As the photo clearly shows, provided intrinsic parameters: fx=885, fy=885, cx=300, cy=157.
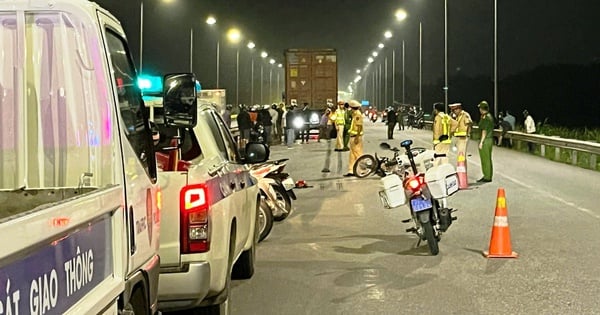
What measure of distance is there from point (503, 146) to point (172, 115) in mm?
30977

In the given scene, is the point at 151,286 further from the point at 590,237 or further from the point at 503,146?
the point at 503,146

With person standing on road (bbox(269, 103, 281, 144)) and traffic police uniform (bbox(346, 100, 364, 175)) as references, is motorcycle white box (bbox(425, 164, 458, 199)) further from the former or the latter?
person standing on road (bbox(269, 103, 281, 144))

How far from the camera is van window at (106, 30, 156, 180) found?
15.1 feet

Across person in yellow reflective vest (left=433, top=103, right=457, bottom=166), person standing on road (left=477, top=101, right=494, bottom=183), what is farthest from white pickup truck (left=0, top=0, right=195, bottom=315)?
person standing on road (left=477, top=101, right=494, bottom=183)

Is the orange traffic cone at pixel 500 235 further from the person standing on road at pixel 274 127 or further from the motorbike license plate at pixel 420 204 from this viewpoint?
the person standing on road at pixel 274 127

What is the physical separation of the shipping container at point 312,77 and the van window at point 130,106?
135ft

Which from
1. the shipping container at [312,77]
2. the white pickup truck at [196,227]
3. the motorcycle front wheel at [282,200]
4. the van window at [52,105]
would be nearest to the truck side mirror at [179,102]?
the white pickup truck at [196,227]

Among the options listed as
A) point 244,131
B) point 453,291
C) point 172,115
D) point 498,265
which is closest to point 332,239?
point 498,265

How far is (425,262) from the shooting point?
32.0ft

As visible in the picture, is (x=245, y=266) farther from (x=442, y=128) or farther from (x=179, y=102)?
(x=442, y=128)

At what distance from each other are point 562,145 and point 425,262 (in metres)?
17.6

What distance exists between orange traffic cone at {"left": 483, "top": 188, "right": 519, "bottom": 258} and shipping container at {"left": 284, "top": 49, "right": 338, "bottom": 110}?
119 feet

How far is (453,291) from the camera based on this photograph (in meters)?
8.16

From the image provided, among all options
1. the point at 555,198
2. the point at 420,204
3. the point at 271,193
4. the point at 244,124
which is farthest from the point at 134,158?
the point at 244,124
